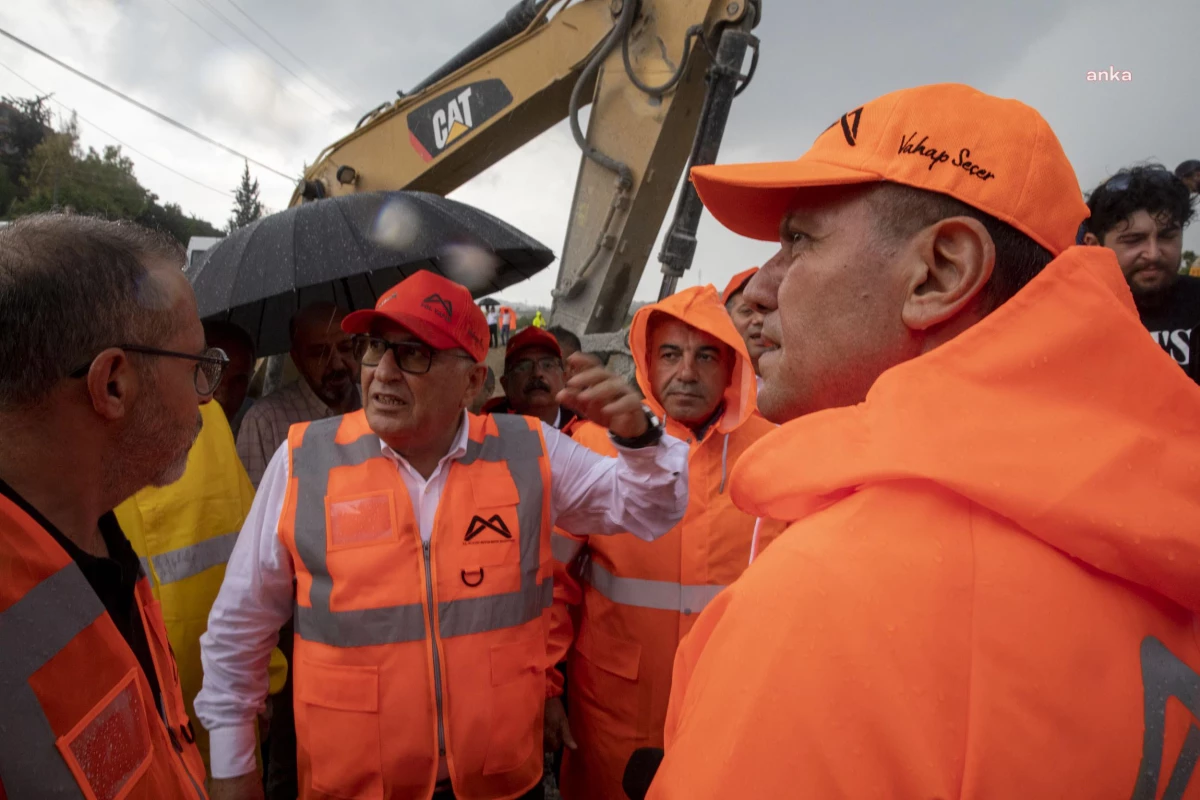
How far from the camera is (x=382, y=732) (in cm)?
191

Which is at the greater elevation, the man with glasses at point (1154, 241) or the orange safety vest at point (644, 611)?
the man with glasses at point (1154, 241)

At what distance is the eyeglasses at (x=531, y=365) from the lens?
14.4 ft

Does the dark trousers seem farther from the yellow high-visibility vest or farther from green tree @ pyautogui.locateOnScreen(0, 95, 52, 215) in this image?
green tree @ pyautogui.locateOnScreen(0, 95, 52, 215)

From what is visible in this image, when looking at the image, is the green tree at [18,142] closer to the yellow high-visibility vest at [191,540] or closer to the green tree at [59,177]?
the green tree at [59,177]

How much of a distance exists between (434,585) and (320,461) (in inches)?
22.1

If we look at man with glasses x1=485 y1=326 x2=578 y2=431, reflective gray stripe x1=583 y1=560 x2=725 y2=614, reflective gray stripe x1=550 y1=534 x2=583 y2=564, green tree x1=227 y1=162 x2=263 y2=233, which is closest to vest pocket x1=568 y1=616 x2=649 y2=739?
reflective gray stripe x1=583 y1=560 x2=725 y2=614

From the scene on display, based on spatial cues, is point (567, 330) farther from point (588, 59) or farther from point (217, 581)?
point (217, 581)

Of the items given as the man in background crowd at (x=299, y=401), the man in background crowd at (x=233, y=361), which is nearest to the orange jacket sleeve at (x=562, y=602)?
the man in background crowd at (x=299, y=401)

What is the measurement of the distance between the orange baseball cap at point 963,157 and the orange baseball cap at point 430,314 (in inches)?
60.9

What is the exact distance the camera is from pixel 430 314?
2307mm

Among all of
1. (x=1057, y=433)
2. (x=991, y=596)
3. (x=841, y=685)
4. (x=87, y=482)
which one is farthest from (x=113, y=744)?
(x=1057, y=433)

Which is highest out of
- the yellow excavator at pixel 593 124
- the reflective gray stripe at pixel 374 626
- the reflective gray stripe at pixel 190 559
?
the yellow excavator at pixel 593 124

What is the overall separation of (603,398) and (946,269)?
1.23 m

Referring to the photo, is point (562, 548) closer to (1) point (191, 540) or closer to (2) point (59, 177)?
(1) point (191, 540)
